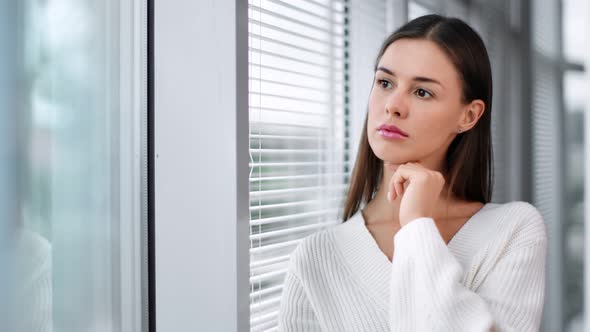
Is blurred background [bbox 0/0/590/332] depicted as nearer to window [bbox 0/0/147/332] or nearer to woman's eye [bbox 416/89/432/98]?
window [bbox 0/0/147/332]

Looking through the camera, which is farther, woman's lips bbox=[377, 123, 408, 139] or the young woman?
woman's lips bbox=[377, 123, 408, 139]

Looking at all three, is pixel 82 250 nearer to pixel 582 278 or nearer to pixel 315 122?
pixel 315 122

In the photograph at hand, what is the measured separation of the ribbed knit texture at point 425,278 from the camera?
80 cm

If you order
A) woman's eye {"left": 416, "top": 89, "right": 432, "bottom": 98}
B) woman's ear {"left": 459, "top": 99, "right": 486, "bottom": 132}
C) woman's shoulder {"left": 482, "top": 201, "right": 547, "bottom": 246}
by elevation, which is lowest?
woman's shoulder {"left": 482, "top": 201, "right": 547, "bottom": 246}

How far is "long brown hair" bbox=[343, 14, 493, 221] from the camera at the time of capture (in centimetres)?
96

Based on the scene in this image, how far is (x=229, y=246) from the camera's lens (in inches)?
39.7

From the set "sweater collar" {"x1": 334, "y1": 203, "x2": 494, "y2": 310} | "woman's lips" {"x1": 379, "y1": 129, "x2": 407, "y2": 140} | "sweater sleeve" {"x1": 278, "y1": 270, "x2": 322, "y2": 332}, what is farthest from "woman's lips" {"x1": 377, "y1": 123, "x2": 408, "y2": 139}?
"sweater sleeve" {"x1": 278, "y1": 270, "x2": 322, "y2": 332}

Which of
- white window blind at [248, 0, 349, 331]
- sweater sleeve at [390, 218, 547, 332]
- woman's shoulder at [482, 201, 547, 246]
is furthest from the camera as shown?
white window blind at [248, 0, 349, 331]

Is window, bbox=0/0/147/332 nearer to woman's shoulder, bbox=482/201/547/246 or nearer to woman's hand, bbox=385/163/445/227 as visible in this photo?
woman's hand, bbox=385/163/445/227

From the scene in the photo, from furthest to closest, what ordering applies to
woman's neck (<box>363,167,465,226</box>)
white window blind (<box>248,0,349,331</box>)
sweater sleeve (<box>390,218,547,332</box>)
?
white window blind (<box>248,0,349,331</box>) < woman's neck (<box>363,167,465,226</box>) < sweater sleeve (<box>390,218,547,332</box>)

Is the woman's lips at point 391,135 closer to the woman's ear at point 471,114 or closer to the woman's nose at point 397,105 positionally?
the woman's nose at point 397,105

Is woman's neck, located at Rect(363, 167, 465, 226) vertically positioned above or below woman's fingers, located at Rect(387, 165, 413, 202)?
below

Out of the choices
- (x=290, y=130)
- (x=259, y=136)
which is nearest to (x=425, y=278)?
(x=259, y=136)

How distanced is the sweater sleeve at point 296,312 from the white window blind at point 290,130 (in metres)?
0.22
